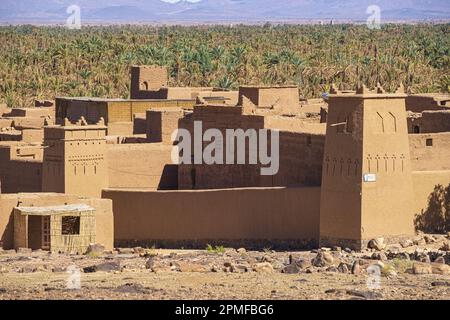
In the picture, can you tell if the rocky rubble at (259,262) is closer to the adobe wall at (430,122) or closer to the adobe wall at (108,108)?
the adobe wall at (430,122)

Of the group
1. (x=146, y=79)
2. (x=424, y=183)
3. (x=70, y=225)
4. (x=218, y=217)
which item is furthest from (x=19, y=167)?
(x=146, y=79)

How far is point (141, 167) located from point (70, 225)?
18.2ft

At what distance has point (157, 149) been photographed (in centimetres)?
4169

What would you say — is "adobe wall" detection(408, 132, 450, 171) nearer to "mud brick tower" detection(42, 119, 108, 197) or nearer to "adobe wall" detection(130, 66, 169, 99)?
"mud brick tower" detection(42, 119, 108, 197)

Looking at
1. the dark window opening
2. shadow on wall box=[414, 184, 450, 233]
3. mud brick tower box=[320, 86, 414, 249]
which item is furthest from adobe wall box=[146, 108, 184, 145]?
shadow on wall box=[414, 184, 450, 233]

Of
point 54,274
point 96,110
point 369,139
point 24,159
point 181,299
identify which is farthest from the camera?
point 96,110

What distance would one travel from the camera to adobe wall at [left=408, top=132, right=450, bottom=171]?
37625mm

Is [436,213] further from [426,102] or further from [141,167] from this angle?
[426,102]

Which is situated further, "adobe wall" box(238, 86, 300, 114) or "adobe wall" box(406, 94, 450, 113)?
"adobe wall" box(406, 94, 450, 113)

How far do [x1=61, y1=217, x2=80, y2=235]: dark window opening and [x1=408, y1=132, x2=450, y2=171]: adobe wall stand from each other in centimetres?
792

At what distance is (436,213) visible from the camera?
120ft
